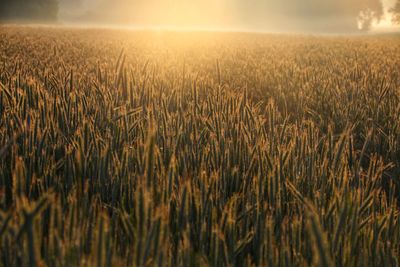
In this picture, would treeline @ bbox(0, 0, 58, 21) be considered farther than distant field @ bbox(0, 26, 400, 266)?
Yes

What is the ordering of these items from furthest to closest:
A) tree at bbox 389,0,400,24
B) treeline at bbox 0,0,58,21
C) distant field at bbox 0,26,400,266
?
treeline at bbox 0,0,58,21
tree at bbox 389,0,400,24
distant field at bbox 0,26,400,266

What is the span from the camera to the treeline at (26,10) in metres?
44.9

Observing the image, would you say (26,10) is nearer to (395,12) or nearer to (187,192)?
(395,12)

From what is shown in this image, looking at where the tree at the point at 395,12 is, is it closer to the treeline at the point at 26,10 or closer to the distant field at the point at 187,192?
the treeline at the point at 26,10

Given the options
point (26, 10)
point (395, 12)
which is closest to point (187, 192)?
point (395, 12)

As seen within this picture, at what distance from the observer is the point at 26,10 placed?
46000mm

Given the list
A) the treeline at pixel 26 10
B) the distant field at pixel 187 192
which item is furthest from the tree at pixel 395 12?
the distant field at pixel 187 192

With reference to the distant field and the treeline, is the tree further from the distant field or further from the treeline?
the distant field

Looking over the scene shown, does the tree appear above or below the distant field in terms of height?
above

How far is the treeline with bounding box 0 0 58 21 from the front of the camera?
4488 centimetres

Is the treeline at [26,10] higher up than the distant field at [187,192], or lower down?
higher up

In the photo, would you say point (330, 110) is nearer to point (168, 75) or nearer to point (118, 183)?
point (168, 75)

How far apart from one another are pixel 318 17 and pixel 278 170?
433 ft

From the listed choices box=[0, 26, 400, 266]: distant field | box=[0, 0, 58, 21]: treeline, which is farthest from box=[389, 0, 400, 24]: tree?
box=[0, 26, 400, 266]: distant field
